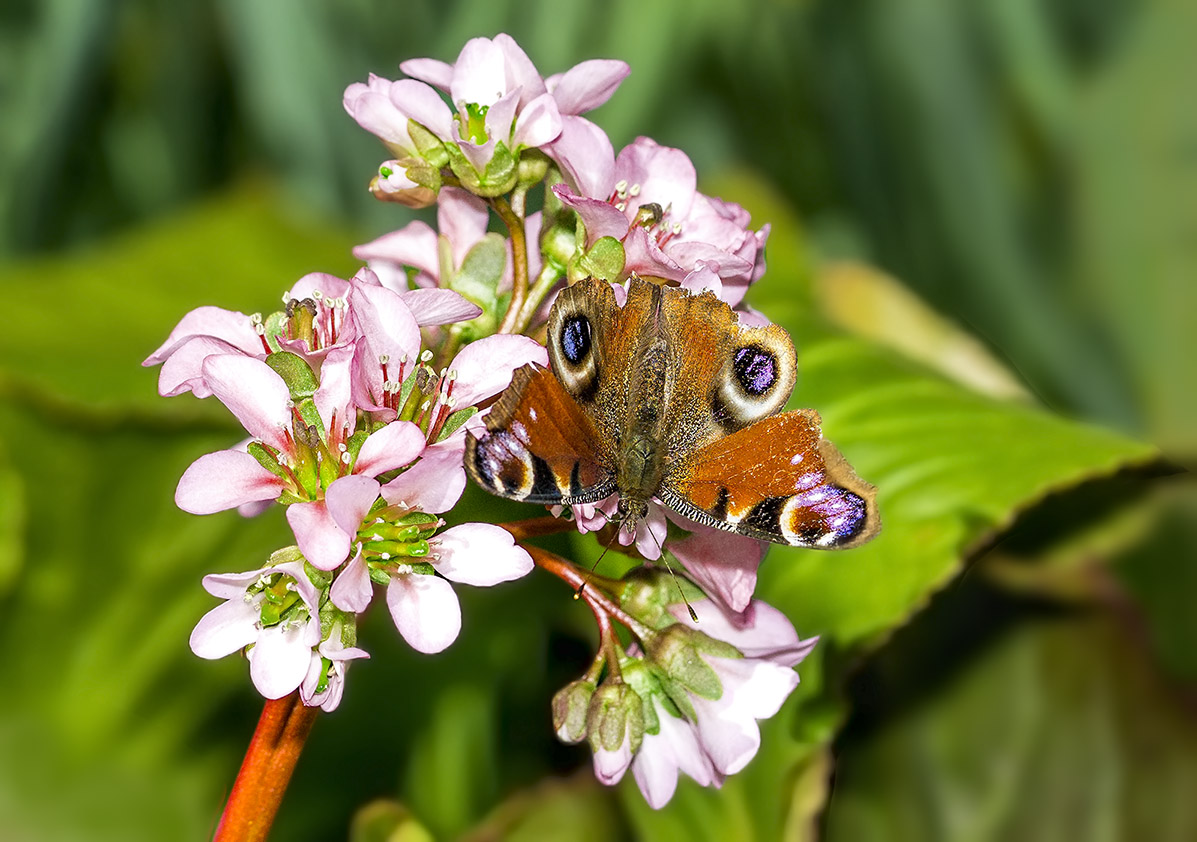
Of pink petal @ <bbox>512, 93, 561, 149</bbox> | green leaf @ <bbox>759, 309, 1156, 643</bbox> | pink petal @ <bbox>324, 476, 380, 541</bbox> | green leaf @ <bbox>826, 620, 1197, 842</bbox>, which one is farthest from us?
green leaf @ <bbox>826, 620, 1197, 842</bbox>

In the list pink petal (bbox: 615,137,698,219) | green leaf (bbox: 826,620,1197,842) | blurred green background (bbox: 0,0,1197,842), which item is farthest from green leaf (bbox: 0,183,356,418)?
green leaf (bbox: 826,620,1197,842)

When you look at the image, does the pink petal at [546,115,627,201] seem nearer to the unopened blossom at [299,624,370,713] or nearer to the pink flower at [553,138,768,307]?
the pink flower at [553,138,768,307]

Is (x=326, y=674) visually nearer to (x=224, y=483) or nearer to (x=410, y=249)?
(x=224, y=483)

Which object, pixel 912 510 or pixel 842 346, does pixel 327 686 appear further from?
pixel 842 346

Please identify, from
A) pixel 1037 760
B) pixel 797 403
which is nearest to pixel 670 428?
pixel 797 403

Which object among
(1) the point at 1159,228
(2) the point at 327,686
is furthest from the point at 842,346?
(1) the point at 1159,228

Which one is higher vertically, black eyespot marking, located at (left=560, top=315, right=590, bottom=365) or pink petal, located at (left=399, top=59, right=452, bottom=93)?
pink petal, located at (left=399, top=59, right=452, bottom=93)

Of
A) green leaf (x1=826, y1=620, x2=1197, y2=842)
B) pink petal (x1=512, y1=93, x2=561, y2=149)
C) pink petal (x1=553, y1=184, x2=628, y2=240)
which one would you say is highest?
pink petal (x1=512, y1=93, x2=561, y2=149)
